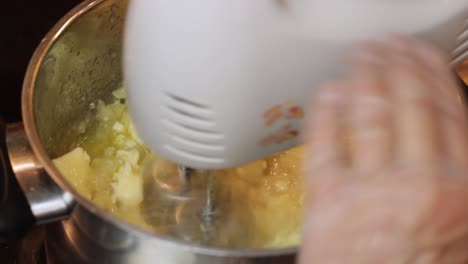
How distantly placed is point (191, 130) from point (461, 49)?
0.59 feet

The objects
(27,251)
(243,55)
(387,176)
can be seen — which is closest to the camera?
(387,176)

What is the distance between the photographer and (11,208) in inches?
18.8

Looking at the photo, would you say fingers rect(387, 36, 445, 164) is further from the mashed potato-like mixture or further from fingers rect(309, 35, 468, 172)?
the mashed potato-like mixture

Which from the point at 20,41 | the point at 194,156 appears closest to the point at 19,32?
the point at 20,41

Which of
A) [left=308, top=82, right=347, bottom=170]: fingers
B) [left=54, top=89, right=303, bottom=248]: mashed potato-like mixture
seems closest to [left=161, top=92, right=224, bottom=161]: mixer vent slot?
[left=308, top=82, right=347, bottom=170]: fingers

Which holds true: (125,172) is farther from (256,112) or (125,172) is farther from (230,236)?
(256,112)

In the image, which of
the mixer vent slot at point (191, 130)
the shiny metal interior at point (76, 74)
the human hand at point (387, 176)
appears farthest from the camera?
the shiny metal interior at point (76, 74)

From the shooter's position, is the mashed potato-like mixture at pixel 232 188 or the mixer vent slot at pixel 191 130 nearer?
the mixer vent slot at pixel 191 130

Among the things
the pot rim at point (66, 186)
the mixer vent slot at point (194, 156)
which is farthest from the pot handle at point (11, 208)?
the mixer vent slot at point (194, 156)

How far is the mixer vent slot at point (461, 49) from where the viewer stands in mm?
415

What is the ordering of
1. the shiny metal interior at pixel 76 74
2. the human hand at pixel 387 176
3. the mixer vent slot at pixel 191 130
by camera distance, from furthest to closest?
the shiny metal interior at pixel 76 74, the mixer vent slot at pixel 191 130, the human hand at pixel 387 176

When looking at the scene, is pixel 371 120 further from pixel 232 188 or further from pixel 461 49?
pixel 232 188

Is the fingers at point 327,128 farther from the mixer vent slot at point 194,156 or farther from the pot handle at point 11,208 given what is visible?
the pot handle at point 11,208

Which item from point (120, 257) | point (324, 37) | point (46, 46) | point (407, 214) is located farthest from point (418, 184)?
point (46, 46)
